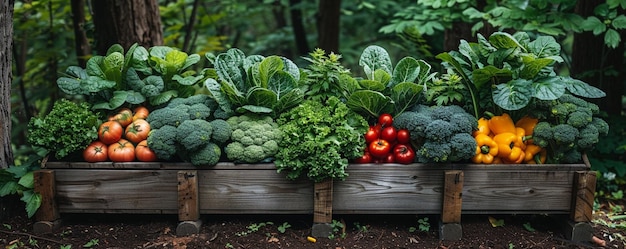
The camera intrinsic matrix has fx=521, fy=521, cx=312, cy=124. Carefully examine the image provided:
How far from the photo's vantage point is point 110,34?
4.80m

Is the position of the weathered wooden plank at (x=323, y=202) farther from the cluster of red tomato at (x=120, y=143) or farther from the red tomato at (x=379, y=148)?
the cluster of red tomato at (x=120, y=143)

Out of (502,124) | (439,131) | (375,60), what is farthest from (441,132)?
(375,60)

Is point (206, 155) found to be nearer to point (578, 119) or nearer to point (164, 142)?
point (164, 142)

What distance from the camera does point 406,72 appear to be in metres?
3.90

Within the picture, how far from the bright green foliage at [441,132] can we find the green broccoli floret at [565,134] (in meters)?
0.54

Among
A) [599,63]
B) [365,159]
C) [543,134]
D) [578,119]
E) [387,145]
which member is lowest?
[365,159]

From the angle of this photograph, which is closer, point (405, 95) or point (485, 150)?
point (485, 150)

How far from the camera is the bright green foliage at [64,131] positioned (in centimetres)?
363

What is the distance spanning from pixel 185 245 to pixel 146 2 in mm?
2416

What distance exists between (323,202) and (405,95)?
98 cm

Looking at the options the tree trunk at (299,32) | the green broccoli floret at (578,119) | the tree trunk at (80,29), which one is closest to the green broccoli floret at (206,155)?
the green broccoli floret at (578,119)

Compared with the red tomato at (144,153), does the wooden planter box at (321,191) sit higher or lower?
lower

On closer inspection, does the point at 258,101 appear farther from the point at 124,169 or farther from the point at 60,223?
the point at 60,223

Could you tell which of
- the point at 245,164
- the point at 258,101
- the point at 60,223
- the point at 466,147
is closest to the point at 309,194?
the point at 245,164
